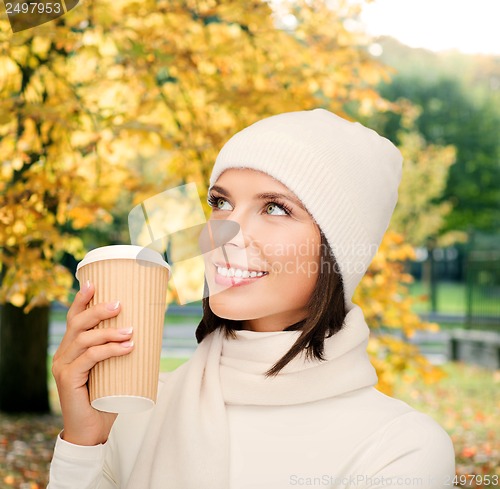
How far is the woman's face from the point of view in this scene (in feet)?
5.39

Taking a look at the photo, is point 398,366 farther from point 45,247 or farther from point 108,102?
point 108,102

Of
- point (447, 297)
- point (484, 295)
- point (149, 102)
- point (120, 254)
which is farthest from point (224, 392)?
point (447, 297)

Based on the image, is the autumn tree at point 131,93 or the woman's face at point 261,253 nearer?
the woman's face at point 261,253

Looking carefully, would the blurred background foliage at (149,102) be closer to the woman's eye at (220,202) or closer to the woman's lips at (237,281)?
the woman's eye at (220,202)

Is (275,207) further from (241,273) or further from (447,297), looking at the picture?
(447,297)

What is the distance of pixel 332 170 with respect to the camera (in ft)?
5.69

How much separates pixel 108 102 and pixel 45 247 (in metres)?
1.57

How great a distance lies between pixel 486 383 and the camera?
11.3 m

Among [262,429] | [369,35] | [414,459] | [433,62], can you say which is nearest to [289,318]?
[262,429]

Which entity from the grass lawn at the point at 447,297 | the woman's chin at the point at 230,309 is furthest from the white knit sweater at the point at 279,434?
the grass lawn at the point at 447,297

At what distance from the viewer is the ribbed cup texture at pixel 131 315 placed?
1.40m

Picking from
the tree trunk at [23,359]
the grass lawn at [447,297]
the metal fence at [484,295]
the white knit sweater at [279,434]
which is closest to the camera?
the white knit sweater at [279,434]

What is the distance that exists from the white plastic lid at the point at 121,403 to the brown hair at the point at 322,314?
36cm

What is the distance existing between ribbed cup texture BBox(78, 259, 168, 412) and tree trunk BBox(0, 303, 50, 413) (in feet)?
18.7
